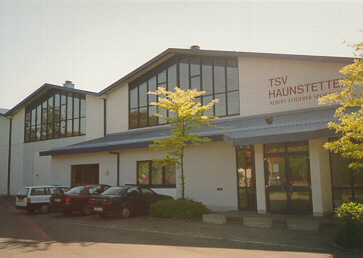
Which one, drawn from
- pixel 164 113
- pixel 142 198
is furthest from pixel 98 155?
pixel 142 198

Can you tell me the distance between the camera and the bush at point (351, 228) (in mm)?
8031

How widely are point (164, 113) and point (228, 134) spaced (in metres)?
6.55

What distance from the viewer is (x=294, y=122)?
14328 mm

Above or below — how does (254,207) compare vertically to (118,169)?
below

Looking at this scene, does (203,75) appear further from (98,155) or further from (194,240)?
(194,240)

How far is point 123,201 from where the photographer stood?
14891 millimetres

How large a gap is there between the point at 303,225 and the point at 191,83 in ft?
35.2

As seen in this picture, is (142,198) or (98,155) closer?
(142,198)

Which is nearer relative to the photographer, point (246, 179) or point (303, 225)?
point (303, 225)

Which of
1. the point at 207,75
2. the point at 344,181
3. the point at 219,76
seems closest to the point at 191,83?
the point at 207,75

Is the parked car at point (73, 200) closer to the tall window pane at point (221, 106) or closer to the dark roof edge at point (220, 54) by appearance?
the tall window pane at point (221, 106)

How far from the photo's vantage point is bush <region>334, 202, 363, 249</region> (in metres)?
8.03

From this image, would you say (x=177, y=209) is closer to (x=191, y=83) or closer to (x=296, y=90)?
(x=296, y=90)

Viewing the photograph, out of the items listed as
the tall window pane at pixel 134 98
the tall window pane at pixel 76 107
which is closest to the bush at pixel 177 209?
the tall window pane at pixel 134 98
